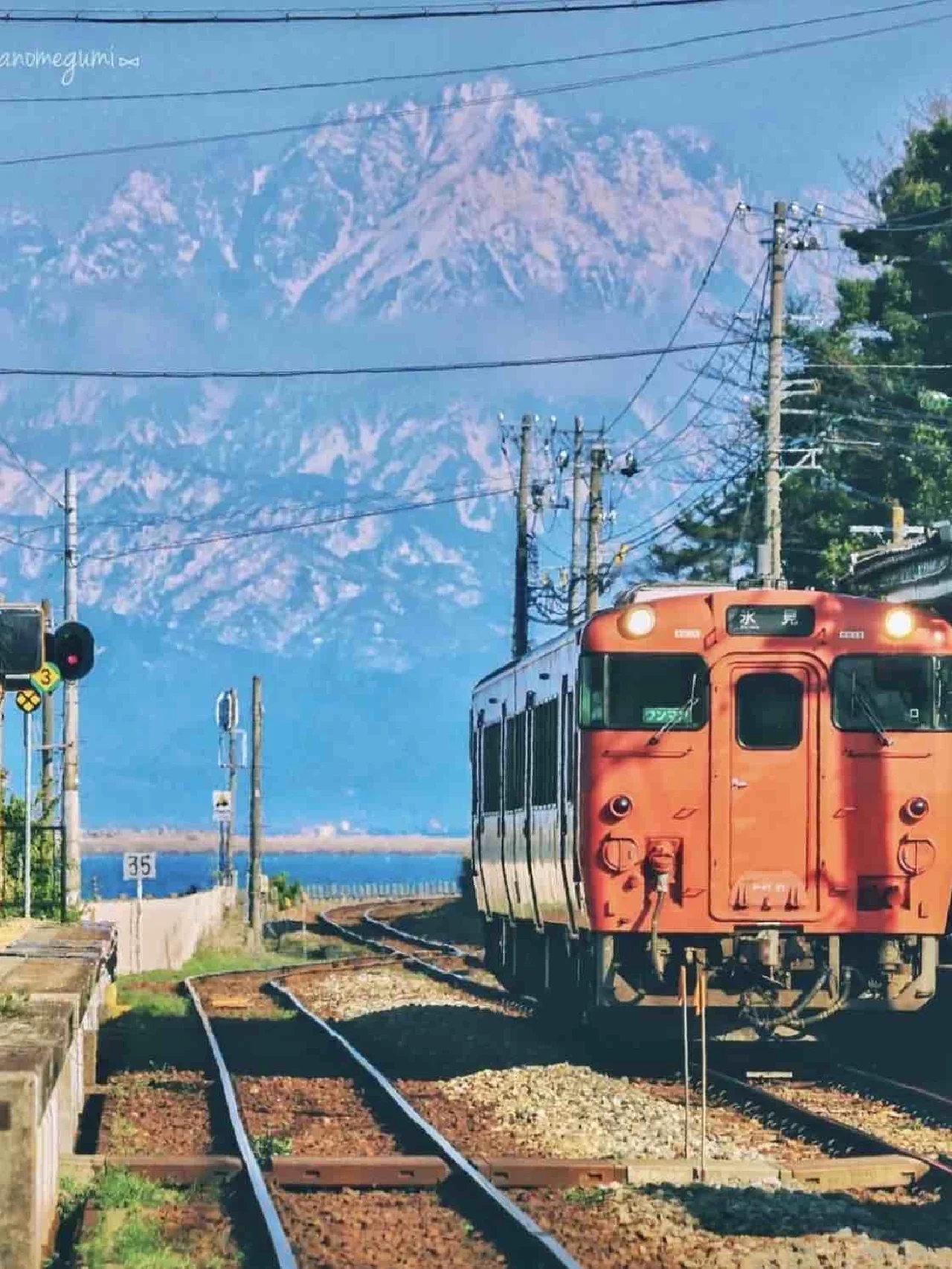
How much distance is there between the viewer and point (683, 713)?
57.9 ft

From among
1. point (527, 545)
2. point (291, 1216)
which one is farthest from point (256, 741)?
point (291, 1216)

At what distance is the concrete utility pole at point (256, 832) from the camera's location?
50.9 m

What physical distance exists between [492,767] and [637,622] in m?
7.43

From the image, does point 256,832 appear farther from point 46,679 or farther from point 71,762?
point 46,679

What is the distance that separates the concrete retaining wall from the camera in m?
39.5

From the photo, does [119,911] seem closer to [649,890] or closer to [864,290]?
[649,890]

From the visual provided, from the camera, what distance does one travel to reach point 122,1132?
1662 cm

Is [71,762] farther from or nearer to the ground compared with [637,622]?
nearer to the ground

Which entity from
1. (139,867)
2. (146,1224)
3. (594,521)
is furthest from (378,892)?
(146,1224)

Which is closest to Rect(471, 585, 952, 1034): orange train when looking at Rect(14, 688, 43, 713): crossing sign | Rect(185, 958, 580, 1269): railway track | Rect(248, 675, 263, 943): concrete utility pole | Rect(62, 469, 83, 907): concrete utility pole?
Rect(185, 958, 580, 1269): railway track

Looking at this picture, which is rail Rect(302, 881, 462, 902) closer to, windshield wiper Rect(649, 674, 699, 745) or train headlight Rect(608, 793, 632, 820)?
windshield wiper Rect(649, 674, 699, 745)

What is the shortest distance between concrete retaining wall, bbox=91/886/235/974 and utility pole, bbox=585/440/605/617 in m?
8.97

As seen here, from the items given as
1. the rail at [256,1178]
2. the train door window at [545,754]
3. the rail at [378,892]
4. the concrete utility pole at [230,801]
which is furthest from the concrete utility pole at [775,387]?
the rail at [378,892]

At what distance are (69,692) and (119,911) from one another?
687 cm
